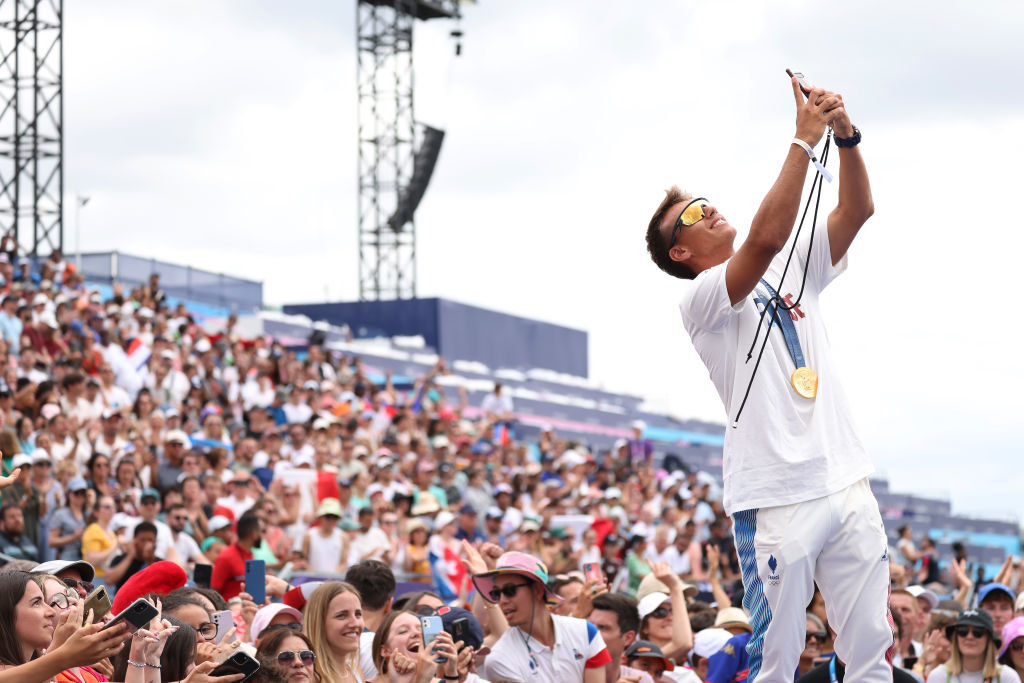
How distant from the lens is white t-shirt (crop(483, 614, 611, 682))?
260 inches

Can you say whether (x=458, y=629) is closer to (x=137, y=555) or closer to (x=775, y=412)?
(x=775, y=412)

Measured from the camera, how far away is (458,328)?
3353 cm

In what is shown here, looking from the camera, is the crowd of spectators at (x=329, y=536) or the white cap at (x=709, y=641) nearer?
the crowd of spectators at (x=329, y=536)

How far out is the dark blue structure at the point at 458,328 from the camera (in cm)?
3306

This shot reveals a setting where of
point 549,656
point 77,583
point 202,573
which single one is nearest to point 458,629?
point 549,656

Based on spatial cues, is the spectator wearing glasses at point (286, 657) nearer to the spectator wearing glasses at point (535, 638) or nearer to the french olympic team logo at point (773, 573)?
the spectator wearing glasses at point (535, 638)

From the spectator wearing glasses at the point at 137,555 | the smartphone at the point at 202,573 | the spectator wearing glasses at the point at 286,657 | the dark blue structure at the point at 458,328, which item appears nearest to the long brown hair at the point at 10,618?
the spectator wearing glasses at the point at 286,657

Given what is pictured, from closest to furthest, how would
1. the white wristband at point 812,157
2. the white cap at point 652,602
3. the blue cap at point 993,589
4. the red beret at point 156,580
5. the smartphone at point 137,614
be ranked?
the smartphone at point 137,614, the white wristband at point 812,157, the red beret at point 156,580, the white cap at point 652,602, the blue cap at point 993,589

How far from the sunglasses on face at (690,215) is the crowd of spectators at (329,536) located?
1268 mm

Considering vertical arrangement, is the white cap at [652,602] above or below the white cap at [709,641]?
above

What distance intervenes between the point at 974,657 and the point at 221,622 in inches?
147

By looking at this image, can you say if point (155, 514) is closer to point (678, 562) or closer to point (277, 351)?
point (678, 562)

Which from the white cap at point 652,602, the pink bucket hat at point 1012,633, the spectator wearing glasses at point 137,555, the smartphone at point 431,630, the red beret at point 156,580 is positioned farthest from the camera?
the spectator wearing glasses at point 137,555

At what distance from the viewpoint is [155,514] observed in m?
10.9
